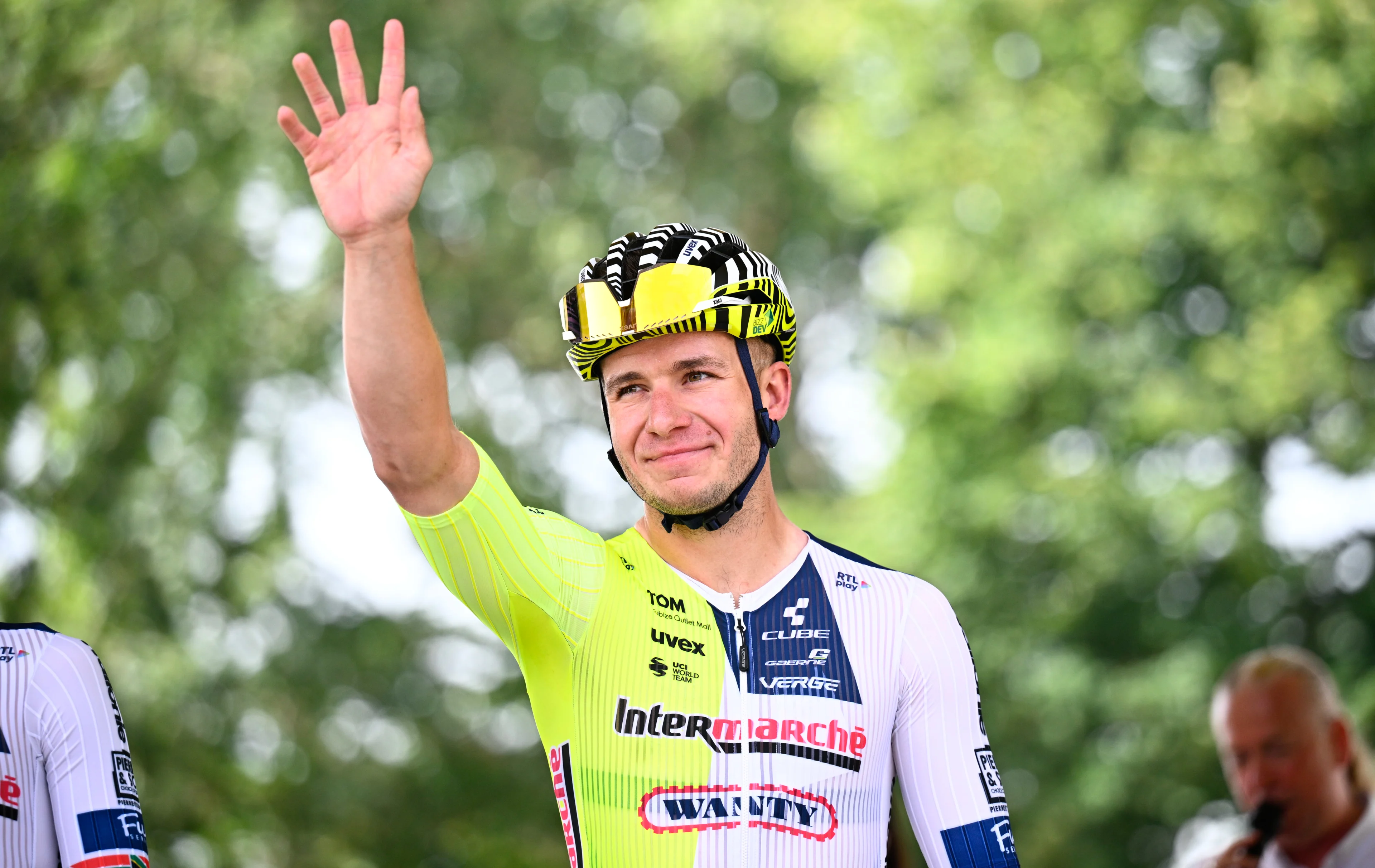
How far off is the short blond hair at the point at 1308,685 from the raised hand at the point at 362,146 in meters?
4.05

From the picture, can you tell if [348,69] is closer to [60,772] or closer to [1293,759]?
[60,772]

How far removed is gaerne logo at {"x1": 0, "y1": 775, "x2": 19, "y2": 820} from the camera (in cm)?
354

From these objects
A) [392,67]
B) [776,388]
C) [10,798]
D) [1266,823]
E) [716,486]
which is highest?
[392,67]

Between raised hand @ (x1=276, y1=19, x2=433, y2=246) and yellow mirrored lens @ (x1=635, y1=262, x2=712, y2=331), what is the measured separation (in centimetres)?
71

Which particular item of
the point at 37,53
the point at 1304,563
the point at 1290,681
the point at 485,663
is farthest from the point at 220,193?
the point at 1290,681

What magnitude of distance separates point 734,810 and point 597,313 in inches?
46.3

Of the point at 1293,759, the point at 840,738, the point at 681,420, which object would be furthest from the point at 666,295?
the point at 1293,759

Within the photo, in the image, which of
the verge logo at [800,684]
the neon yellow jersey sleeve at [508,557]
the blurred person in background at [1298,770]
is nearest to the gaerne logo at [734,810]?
the verge logo at [800,684]

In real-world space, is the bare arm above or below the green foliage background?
below

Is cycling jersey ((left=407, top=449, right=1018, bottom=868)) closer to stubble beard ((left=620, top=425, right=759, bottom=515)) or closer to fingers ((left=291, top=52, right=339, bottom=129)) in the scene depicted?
stubble beard ((left=620, top=425, right=759, bottom=515))

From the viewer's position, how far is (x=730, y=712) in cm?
345

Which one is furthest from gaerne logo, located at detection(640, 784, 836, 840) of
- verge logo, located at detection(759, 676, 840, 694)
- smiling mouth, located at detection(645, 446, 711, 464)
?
smiling mouth, located at detection(645, 446, 711, 464)

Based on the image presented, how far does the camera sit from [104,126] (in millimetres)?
14336

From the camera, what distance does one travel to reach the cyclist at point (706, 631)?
3.33 metres
